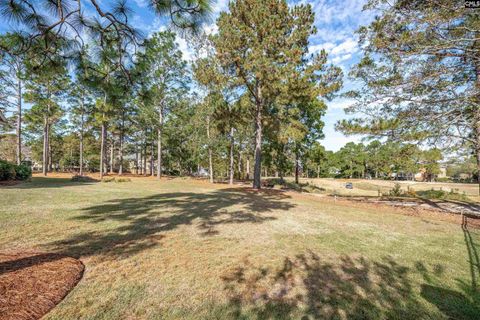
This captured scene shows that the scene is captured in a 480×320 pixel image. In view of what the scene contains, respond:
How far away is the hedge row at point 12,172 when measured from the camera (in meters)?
12.2

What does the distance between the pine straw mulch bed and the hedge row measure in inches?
508

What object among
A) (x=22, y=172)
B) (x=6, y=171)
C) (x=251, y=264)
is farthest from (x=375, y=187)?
(x=6, y=171)

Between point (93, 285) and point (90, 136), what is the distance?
35.0 meters

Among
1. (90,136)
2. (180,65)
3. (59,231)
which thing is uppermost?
(180,65)

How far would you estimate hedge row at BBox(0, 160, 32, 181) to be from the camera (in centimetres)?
1219

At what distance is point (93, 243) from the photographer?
4129 millimetres

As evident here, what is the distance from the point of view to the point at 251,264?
3.54 meters

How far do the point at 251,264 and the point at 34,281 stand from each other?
282 centimetres

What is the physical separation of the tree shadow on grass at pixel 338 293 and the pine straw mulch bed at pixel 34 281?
192 cm

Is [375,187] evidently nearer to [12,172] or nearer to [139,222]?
[139,222]

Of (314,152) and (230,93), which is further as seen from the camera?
(314,152)

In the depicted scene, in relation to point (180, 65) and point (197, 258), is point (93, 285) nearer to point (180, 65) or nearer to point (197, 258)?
point (197, 258)

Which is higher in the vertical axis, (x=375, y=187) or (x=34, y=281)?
(x=34, y=281)

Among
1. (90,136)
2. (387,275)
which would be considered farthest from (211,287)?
(90,136)
